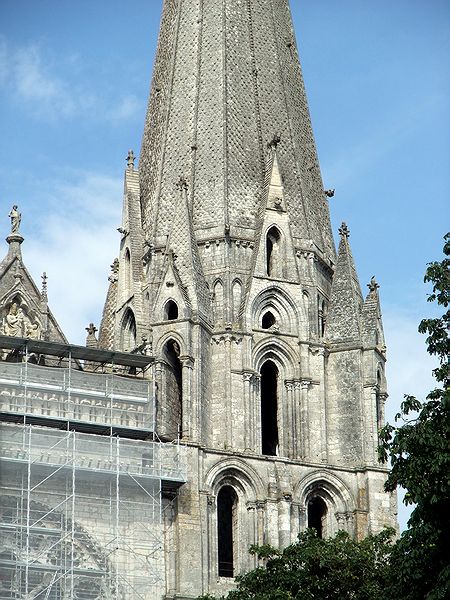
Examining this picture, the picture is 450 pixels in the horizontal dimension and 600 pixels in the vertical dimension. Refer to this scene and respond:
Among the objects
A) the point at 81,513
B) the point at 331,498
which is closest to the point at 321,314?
the point at 331,498

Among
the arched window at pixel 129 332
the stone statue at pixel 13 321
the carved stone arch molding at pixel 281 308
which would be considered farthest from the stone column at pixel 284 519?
the stone statue at pixel 13 321

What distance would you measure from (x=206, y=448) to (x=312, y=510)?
3.80 metres

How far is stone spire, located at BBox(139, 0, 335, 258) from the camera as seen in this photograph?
57.2 m

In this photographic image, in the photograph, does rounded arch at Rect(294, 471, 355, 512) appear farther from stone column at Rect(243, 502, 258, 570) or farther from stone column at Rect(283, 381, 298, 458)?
stone column at Rect(243, 502, 258, 570)

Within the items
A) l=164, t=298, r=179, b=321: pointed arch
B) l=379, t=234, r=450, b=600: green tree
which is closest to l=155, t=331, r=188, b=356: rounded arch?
l=164, t=298, r=179, b=321: pointed arch

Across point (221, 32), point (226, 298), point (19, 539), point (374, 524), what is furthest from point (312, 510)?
point (221, 32)

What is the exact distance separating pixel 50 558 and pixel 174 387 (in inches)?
277

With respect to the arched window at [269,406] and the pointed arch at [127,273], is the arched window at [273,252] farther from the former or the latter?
the pointed arch at [127,273]

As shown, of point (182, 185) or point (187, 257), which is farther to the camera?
point (182, 185)

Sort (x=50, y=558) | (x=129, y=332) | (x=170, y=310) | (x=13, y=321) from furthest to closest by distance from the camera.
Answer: (x=129, y=332) → (x=13, y=321) → (x=170, y=310) → (x=50, y=558)

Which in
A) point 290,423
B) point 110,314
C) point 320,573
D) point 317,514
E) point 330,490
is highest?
point 110,314

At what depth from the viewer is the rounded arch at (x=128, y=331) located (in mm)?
56625

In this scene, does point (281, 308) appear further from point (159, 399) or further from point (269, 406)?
point (159, 399)

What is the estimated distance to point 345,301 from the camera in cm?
5669
